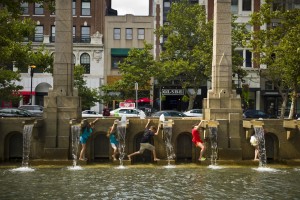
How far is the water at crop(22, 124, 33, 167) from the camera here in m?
21.6

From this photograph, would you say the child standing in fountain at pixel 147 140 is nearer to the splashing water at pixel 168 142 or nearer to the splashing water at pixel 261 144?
the splashing water at pixel 168 142

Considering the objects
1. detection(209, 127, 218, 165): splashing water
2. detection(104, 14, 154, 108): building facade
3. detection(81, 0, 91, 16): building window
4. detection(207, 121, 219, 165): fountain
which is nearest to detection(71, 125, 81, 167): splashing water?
detection(207, 121, 219, 165): fountain

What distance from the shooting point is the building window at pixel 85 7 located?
6556cm

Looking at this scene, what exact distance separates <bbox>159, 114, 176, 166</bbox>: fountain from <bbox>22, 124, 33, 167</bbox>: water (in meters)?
6.38

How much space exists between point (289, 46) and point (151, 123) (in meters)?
15.6

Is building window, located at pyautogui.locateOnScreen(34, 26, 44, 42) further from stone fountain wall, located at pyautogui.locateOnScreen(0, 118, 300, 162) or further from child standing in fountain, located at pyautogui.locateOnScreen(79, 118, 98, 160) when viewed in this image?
child standing in fountain, located at pyautogui.locateOnScreen(79, 118, 98, 160)

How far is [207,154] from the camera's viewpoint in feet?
73.8

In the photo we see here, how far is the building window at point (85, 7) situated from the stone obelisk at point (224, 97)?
4497 cm

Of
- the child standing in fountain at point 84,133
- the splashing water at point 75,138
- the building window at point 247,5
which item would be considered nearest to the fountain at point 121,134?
the child standing in fountain at point 84,133

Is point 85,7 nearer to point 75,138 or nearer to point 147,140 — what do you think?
point 75,138

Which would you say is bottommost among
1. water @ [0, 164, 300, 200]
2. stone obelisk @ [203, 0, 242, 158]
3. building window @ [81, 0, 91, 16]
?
water @ [0, 164, 300, 200]

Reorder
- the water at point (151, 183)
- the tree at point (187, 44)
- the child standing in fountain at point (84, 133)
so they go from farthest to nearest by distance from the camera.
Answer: the tree at point (187, 44) < the child standing in fountain at point (84, 133) < the water at point (151, 183)

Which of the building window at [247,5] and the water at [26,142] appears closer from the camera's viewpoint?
the water at [26,142]

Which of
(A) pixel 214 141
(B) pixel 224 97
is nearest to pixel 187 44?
(B) pixel 224 97
